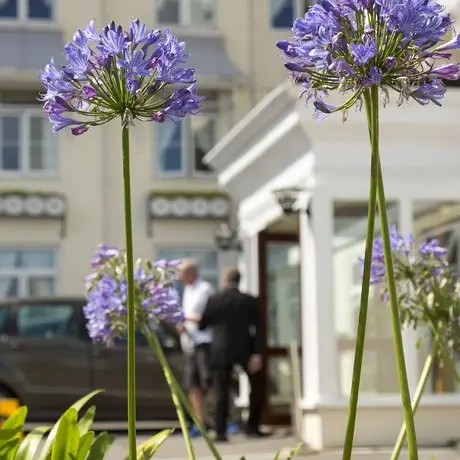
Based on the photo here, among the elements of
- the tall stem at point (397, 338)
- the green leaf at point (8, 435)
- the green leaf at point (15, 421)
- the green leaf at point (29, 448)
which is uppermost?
the tall stem at point (397, 338)

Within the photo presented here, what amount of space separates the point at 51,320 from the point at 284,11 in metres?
14.5

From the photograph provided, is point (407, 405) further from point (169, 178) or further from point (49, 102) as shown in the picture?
point (169, 178)

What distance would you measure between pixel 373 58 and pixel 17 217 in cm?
2379

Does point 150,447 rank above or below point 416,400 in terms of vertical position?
below

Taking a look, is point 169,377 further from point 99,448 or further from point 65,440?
point 65,440

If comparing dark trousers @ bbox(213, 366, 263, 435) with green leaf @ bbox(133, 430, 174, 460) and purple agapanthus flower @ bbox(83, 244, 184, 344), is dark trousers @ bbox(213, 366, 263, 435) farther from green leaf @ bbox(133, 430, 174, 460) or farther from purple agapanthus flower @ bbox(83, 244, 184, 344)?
green leaf @ bbox(133, 430, 174, 460)

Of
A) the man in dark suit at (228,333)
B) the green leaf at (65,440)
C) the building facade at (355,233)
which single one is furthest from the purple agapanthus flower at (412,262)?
the man in dark suit at (228,333)

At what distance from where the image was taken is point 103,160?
90.9 feet


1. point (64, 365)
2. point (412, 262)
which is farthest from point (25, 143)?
point (412, 262)

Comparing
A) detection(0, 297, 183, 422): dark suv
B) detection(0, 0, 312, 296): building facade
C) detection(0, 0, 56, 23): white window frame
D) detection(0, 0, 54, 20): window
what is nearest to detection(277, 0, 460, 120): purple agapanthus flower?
detection(0, 297, 183, 422): dark suv

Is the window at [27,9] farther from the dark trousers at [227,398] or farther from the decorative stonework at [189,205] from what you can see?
the dark trousers at [227,398]

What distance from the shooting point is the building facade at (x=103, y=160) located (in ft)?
89.5

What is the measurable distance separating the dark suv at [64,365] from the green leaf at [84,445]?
450 inches

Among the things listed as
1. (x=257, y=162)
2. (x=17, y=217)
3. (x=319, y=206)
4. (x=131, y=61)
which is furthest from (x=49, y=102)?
(x=17, y=217)
